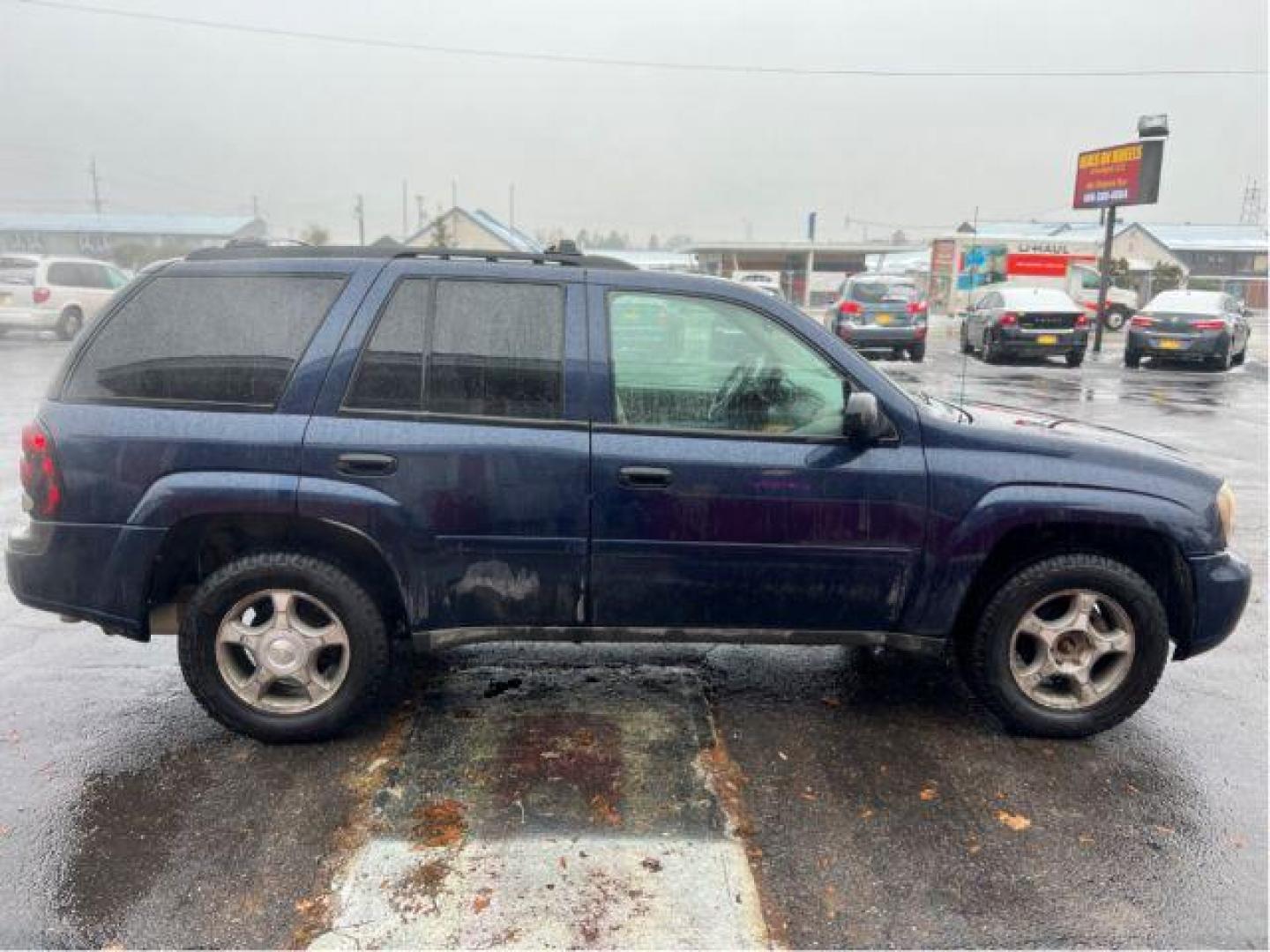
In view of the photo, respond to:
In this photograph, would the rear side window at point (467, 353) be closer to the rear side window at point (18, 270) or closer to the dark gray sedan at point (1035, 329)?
the dark gray sedan at point (1035, 329)

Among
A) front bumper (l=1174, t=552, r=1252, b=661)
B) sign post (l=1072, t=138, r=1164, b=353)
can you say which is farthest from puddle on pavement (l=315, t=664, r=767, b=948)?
sign post (l=1072, t=138, r=1164, b=353)

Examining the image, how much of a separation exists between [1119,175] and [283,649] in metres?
25.8

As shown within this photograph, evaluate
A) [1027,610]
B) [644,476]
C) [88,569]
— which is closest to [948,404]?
[1027,610]

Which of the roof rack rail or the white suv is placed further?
the white suv

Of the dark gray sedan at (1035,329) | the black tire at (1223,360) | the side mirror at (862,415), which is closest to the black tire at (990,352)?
the dark gray sedan at (1035,329)

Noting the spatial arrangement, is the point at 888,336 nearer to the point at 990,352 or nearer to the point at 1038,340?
the point at 990,352

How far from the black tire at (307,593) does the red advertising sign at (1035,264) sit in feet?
127

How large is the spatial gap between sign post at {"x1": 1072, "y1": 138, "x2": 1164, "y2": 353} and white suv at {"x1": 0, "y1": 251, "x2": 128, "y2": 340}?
23085 mm

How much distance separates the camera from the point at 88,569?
3400 millimetres

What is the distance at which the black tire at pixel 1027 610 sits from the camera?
3.52 meters

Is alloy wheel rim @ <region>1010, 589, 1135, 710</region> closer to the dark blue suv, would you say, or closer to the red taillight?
the dark blue suv

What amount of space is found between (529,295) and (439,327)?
1.16 ft

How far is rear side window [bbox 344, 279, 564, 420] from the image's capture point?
3422mm

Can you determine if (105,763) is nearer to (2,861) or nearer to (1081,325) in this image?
(2,861)
